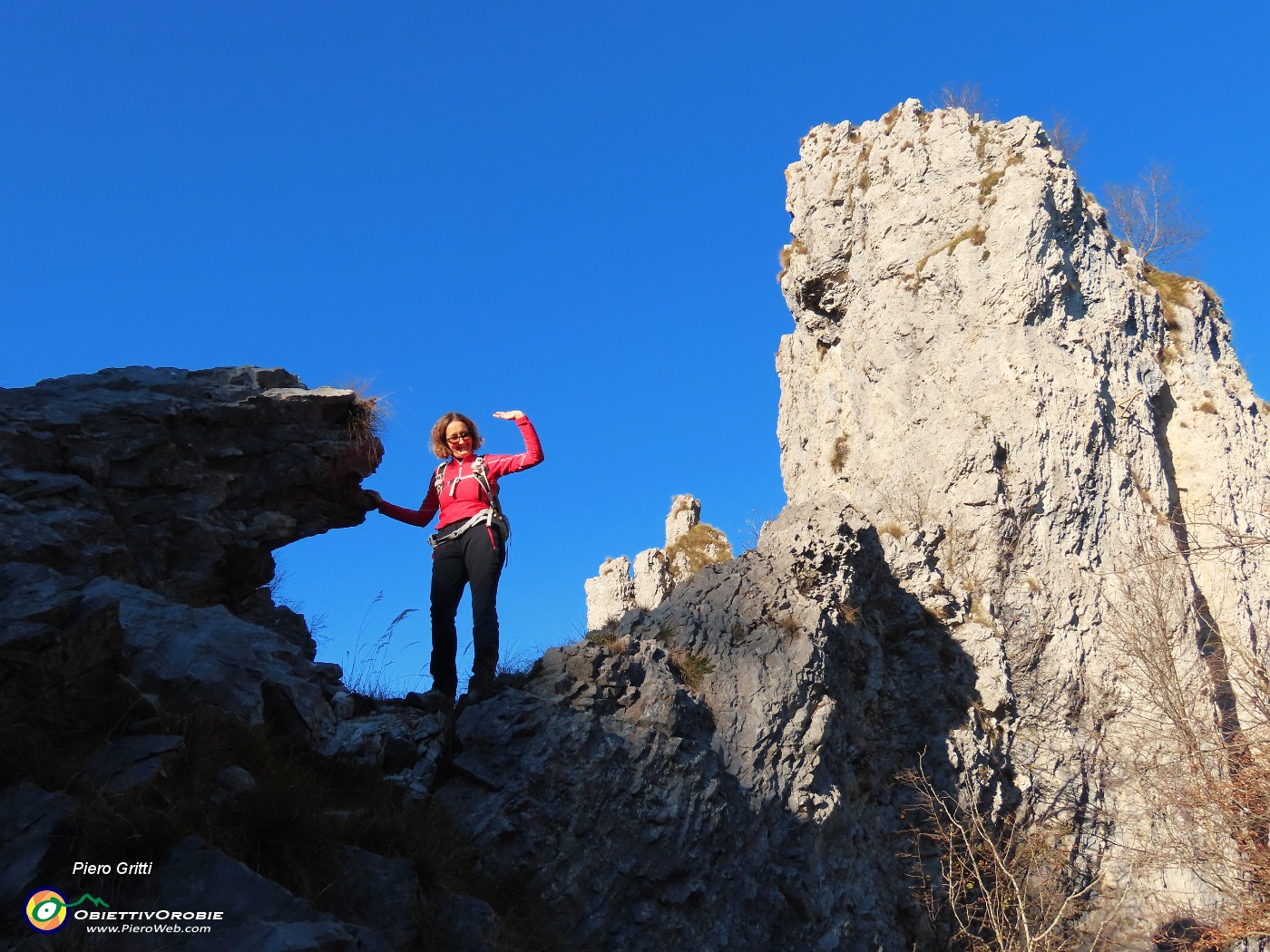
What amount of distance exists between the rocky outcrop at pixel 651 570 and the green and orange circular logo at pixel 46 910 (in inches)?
676

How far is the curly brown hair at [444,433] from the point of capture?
898cm

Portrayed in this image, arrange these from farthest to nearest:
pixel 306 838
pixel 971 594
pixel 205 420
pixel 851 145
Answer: pixel 851 145
pixel 971 594
pixel 205 420
pixel 306 838

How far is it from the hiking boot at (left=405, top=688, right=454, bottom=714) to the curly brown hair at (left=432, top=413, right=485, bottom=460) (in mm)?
2384

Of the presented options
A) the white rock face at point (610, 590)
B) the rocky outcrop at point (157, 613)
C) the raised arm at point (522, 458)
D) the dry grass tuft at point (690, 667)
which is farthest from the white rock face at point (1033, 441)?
the white rock face at point (610, 590)

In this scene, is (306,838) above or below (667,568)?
below

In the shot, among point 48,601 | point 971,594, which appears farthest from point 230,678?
point 971,594

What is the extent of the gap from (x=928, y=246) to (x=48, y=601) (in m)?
14.9

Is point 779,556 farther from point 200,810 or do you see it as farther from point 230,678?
point 200,810

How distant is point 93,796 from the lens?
451 cm

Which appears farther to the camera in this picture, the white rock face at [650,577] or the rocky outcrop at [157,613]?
the white rock face at [650,577]

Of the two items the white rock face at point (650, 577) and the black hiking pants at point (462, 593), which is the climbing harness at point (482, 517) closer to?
the black hiking pants at point (462, 593)

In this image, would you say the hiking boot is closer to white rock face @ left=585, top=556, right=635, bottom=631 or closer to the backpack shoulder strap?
the backpack shoulder strap

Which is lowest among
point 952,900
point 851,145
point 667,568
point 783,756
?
point 952,900

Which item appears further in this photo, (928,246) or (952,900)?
(928,246)
